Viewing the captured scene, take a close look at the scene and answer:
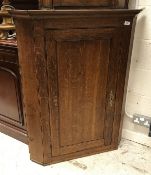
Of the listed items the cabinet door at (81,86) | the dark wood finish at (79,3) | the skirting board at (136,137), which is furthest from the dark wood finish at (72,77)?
the skirting board at (136,137)

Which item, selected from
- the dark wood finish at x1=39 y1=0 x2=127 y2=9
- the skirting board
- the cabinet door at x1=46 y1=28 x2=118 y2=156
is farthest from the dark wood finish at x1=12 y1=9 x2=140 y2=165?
the skirting board


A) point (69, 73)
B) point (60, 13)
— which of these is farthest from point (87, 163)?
point (60, 13)

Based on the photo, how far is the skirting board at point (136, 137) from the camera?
190cm

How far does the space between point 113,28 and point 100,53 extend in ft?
0.57

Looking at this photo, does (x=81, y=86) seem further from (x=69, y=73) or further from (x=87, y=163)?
(x=87, y=163)

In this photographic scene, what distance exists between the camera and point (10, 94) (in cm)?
170

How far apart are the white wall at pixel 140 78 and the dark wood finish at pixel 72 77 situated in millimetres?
219

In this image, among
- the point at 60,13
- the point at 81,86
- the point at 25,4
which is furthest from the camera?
the point at 25,4

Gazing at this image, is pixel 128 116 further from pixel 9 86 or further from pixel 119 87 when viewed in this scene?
pixel 9 86

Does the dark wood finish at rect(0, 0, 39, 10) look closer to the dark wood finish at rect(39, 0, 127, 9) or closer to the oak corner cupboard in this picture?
the oak corner cupboard

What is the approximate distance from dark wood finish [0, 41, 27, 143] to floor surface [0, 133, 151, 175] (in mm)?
142

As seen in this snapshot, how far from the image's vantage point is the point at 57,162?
171 centimetres

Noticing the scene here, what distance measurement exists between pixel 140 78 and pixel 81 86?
0.53 meters

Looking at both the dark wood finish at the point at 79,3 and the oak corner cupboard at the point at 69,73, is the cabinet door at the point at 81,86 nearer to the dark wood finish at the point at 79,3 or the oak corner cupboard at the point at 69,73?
the oak corner cupboard at the point at 69,73
